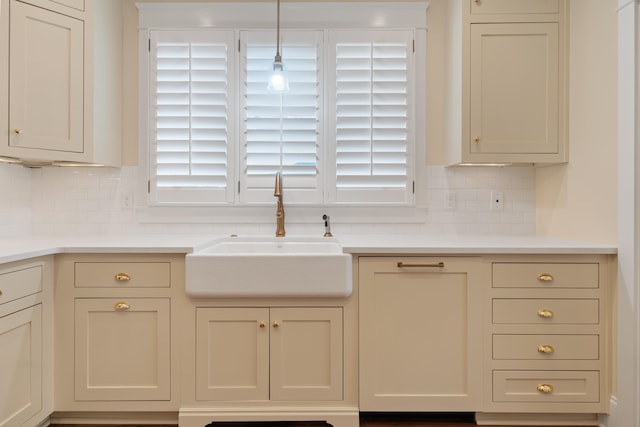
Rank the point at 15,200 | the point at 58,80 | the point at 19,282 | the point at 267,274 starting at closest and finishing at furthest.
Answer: the point at 19,282
the point at 267,274
the point at 58,80
the point at 15,200

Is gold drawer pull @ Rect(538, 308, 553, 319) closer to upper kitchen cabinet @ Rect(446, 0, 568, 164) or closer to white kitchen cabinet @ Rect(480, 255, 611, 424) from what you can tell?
white kitchen cabinet @ Rect(480, 255, 611, 424)

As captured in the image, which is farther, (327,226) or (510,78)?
(327,226)

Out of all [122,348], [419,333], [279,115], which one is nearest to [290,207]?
[279,115]

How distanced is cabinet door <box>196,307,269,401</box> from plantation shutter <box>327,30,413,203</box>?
3.32 feet

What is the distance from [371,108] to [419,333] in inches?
55.2

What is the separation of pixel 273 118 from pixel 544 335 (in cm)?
194

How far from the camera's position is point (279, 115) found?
8.86 feet

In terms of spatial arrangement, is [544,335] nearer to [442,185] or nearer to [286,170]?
[442,185]

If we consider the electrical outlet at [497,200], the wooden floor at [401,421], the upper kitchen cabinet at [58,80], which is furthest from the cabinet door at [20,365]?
the electrical outlet at [497,200]

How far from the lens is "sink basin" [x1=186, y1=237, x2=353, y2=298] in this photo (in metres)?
2.00

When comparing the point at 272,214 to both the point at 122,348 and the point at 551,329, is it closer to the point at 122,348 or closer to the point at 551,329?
→ the point at 122,348

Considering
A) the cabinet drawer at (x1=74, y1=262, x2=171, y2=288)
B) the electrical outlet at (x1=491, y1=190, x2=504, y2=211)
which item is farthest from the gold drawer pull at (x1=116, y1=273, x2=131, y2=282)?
the electrical outlet at (x1=491, y1=190, x2=504, y2=211)

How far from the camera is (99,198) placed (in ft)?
8.98

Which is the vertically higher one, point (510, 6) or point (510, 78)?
point (510, 6)
